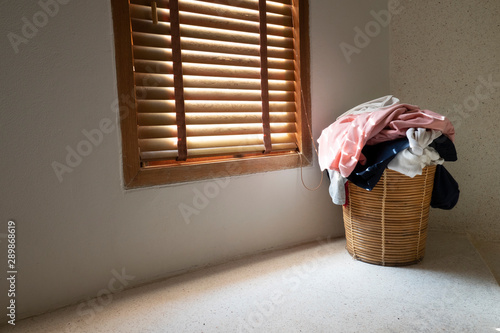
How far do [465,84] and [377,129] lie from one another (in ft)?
3.20

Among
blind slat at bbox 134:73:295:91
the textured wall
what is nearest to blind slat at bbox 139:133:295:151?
blind slat at bbox 134:73:295:91

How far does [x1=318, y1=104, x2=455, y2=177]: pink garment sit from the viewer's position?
143cm

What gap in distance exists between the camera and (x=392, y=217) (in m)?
1.55

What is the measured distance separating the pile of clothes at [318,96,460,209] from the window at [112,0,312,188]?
15.7 inches

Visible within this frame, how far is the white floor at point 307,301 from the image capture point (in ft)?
3.75

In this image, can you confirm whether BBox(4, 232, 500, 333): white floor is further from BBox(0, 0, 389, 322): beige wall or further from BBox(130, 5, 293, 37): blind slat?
BBox(130, 5, 293, 37): blind slat

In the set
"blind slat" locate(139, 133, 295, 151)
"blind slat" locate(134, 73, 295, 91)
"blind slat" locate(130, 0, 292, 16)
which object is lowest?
"blind slat" locate(139, 133, 295, 151)

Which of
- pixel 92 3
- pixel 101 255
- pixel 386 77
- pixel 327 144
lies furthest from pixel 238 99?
pixel 386 77

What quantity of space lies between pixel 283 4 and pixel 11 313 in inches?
Answer: 75.8

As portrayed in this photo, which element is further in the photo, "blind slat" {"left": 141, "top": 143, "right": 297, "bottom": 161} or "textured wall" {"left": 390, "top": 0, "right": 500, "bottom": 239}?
"textured wall" {"left": 390, "top": 0, "right": 500, "bottom": 239}

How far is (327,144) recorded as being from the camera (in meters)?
1.66

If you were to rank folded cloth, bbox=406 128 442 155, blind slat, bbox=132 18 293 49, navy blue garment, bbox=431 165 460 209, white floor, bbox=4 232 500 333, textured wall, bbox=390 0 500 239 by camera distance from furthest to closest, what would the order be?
textured wall, bbox=390 0 500 239
navy blue garment, bbox=431 165 460 209
blind slat, bbox=132 18 293 49
folded cloth, bbox=406 128 442 155
white floor, bbox=4 232 500 333

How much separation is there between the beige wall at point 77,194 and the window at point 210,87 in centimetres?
7

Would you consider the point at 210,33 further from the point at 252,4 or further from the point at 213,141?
the point at 213,141
